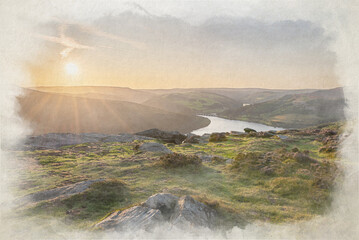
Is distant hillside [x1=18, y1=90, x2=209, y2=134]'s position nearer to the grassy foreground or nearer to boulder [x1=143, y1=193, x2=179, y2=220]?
the grassy foreground

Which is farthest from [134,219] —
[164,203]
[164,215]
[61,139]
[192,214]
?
[61,139]

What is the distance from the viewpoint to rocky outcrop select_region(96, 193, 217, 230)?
30.9 ft

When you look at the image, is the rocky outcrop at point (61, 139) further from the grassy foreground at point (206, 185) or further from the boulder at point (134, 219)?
the boulder at point (134, 219)

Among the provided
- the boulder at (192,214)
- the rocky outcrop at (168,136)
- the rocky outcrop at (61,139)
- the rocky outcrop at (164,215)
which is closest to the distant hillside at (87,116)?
the rocky outcrop at (168,136)

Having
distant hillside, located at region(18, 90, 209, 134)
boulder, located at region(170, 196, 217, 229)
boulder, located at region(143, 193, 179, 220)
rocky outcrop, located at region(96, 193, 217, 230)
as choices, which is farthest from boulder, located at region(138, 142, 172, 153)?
distant hillside, located at region(18, 90, 209, 134)

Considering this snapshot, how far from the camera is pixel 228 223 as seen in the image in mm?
10773

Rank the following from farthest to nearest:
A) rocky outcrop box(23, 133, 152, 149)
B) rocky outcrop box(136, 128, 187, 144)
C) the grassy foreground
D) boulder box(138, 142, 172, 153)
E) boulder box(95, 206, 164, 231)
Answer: rocky outcrop box(136, 128, 187, 144)
rocky outcrop box(23, 133, 152, 149)
boulder box(138, 142, 172, 153)
the grassy foreground
boulder box(95, 206, 164, 231)

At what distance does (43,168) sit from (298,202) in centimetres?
2442

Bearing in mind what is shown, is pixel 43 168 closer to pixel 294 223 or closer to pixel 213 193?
pixel 213 193

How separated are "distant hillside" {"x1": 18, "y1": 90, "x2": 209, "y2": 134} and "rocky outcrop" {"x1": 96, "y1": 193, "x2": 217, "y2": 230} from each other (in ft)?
323

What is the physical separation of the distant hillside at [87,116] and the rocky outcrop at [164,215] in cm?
9839

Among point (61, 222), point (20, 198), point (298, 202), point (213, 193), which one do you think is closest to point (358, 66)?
point (298, 202)

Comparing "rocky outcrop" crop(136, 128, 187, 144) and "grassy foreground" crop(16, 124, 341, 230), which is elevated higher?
"grassy foreground" crop(16, 124, 341, 230)

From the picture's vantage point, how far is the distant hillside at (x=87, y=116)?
103062 millimetres
